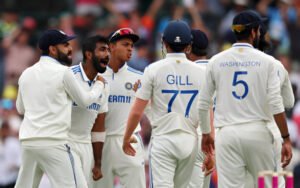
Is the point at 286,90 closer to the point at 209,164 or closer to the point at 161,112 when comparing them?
the point at 209,164

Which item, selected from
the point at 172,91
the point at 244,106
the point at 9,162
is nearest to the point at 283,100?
the point at 244,106

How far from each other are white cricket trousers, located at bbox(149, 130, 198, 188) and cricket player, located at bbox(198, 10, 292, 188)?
0.65 meters

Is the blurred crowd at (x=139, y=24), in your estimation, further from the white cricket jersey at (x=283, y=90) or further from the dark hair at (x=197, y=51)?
the white cricket jersey at (x=283, y=90)

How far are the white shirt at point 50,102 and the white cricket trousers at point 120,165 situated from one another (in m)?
0.90

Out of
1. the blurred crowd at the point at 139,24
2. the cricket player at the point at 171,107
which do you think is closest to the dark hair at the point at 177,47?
the cricket player at the point at 171,107

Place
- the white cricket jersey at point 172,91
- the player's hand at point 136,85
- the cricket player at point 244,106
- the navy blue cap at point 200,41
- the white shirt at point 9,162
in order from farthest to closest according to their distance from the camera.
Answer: the white shirt at point 9,162 < the navy blue cap at point 200,41 < the player's hand at point 136,85 < the white cricket jersey at point 172,91 < the cricket player at point 244,106

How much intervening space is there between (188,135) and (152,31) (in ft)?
29.4

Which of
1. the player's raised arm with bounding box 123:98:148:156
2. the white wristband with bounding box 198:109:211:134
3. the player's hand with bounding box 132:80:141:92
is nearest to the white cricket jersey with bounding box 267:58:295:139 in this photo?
the white wristband with bounding box 198:109:211:134

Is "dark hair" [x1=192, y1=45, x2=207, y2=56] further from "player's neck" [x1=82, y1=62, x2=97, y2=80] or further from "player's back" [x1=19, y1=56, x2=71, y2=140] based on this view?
"player's back" [x1=19, y1=56, x2=71, y2=140]

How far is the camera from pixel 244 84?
7449 millimetres

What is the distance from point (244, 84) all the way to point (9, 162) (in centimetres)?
695

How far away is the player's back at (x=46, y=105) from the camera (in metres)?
8.07

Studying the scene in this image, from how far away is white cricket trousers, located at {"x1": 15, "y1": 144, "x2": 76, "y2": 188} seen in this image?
8062 millimetres

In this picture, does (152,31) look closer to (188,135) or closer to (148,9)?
(148,9)
